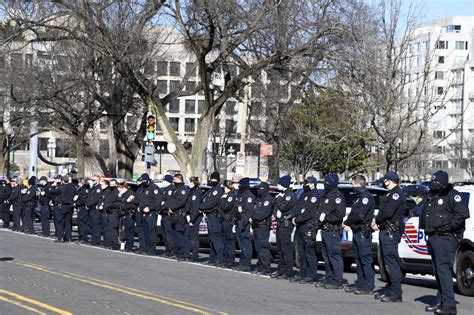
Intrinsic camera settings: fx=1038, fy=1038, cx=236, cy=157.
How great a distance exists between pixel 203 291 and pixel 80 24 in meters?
22.2

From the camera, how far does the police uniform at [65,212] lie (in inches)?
1083

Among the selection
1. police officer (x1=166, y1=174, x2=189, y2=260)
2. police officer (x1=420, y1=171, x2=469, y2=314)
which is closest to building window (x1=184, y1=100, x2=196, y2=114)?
police officer (x1=166, y1=174, x2=189, y2=260)

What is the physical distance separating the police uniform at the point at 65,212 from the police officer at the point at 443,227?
15.2 metres

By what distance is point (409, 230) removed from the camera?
18.2 m

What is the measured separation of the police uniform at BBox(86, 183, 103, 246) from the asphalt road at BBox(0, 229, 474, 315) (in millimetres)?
4831

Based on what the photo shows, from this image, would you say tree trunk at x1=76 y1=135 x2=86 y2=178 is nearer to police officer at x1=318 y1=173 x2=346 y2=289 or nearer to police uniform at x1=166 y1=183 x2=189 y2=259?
police uniform at x1=166 y1=183 x2=189 y2=259

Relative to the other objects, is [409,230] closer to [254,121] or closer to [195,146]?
[195,146]

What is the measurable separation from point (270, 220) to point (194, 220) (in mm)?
2832

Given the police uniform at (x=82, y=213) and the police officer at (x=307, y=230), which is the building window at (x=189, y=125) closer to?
the police uniform at (x=82, y=213)

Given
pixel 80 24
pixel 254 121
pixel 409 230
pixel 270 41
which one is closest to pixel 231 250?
pixel 409 230

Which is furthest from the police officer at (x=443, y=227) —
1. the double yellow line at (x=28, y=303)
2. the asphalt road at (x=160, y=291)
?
the double yellow line at (x=28, y=303)

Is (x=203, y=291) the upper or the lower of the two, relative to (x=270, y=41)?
lower

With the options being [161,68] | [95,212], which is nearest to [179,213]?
[95,212]

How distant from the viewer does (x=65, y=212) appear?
90.5ft
